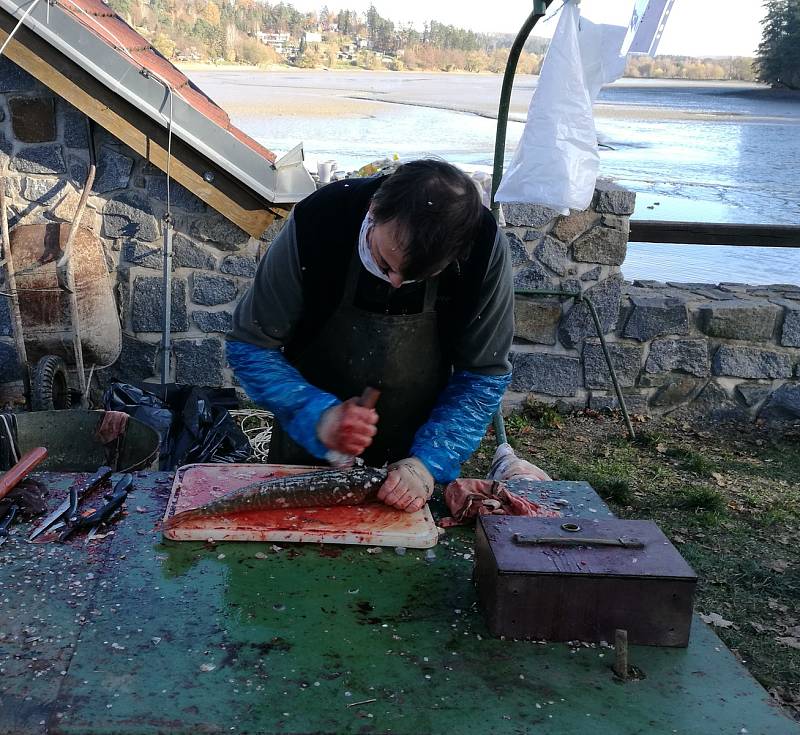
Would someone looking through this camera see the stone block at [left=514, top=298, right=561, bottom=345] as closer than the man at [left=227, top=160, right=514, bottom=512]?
No

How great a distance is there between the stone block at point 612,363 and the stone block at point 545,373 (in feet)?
0.25

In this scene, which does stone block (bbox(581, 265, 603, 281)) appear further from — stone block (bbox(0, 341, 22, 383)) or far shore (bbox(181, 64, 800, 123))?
far shore (bbox(181, 64, 800, 123))

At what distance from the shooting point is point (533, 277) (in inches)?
224

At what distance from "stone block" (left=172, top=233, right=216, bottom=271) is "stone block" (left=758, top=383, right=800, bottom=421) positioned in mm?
3829

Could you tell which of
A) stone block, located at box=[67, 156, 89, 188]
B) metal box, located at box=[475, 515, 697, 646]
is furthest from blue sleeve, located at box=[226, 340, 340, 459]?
stone block, located at box=[67, 156, 89, 188]

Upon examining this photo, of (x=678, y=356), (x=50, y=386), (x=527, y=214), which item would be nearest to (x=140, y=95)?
(x=50, y=386)

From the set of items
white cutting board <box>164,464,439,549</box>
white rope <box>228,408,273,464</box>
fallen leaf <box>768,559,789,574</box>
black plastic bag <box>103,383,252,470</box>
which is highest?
white cutting board <box>164,464,439,549</box>

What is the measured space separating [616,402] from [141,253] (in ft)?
10.7

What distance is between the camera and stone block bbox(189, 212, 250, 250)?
17.9ft

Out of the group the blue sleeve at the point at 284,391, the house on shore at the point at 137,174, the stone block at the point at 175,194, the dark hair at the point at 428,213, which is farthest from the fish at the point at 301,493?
the stone block at the point at 175,194

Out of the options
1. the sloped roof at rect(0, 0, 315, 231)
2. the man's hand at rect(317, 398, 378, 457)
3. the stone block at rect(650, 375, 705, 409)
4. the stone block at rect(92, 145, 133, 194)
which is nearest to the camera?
the man's hand at rect(317, 398, 378, 457)

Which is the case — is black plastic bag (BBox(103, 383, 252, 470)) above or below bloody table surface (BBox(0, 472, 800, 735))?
below

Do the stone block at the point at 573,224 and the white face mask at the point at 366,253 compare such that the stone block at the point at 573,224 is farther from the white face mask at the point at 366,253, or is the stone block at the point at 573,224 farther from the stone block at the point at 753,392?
the white face mask at the point at 366,253

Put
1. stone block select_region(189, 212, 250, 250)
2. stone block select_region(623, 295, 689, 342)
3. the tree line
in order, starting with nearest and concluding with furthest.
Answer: stone block select_region(189, 212, 250, 250), stone block select_region(623, 295, 689, 342), the tree line
